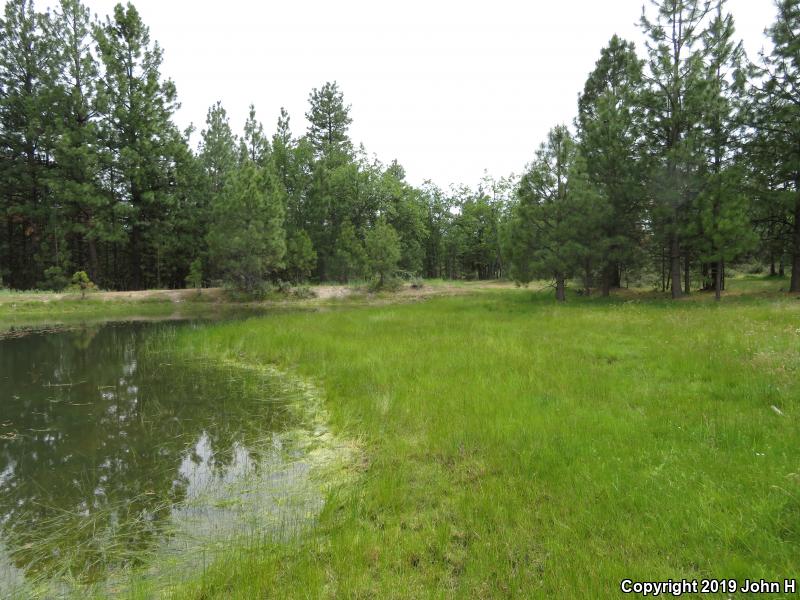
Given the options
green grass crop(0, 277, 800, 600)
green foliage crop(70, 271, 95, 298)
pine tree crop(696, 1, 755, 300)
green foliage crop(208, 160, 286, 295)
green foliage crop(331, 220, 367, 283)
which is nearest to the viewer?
green grass crop(0, 277, 800, 600)

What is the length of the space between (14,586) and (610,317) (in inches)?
652

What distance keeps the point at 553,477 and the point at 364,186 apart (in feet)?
149

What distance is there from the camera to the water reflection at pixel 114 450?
429cm

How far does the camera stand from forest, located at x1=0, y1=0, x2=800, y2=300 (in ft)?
70.3

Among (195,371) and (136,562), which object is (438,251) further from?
(136,562)

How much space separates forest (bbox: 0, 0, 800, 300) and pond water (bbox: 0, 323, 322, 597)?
1861 centimetres

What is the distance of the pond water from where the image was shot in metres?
4.14

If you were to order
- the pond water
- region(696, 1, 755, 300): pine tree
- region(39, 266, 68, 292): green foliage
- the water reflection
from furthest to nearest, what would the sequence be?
region(39, 266, 68, 292): green foliage, region(696, 1, 755, 300): pine tree, the water reflection, the pond water

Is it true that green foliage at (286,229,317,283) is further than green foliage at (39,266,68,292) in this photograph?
Yes

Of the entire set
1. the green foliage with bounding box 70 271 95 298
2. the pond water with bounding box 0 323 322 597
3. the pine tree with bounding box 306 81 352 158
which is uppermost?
the pine tree with bounding box 306 81 352 158

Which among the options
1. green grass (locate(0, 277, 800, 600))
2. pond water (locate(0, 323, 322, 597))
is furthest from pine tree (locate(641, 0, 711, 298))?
pond water (locate(0, 323, 322, 597))

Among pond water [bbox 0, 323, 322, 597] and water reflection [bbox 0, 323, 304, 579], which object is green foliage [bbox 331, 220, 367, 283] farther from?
pond water [bbox 0, 323, 322, 597]

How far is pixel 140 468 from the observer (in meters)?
5.85

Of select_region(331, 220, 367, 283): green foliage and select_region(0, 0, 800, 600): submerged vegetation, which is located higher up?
select_region(331, 220, 367, 283): green foliage
